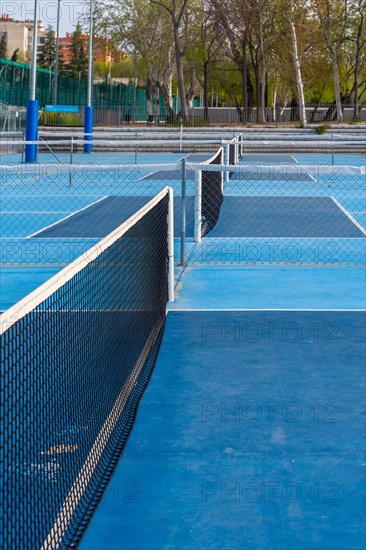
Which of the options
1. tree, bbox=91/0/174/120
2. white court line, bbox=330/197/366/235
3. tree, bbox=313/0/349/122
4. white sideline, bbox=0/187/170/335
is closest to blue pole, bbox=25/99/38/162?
white court line, bbox=330/197/366/235

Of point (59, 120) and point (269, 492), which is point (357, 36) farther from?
point (269, 492)

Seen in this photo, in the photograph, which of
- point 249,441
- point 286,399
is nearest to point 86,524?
point 249,441

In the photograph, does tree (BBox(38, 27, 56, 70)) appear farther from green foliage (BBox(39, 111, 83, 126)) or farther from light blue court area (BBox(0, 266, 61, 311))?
light blue court area (BBox(0, 266, 61, 311))

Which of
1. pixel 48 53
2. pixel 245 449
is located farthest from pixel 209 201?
pixel 48 53

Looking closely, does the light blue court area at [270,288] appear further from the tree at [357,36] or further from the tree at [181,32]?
the tree at [357,36]

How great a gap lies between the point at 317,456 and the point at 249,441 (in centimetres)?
50

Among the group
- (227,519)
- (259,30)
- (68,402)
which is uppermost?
(259,30)

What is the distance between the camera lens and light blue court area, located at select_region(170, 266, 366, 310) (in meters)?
11.1

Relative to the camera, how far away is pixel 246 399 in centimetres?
743

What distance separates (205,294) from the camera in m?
11.7

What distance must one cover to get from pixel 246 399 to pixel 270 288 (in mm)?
4744

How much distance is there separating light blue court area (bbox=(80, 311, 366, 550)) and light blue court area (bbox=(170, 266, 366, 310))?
1.42m

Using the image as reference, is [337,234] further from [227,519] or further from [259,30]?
[259,30]

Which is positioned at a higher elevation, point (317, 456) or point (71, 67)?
point (71, 67)
